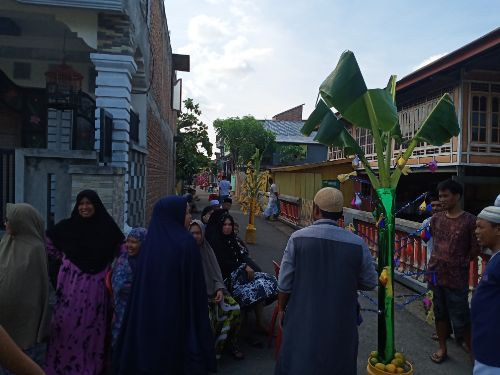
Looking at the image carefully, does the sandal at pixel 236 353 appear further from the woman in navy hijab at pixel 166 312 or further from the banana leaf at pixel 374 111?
the banana leaf at pixel 374 111

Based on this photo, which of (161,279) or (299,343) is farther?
(161,279)

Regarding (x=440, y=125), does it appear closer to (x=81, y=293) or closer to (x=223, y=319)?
(x=223, y=319)

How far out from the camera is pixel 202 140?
28828 mm

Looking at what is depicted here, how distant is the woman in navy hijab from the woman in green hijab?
694 millimetres

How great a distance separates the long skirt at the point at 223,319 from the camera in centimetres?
425

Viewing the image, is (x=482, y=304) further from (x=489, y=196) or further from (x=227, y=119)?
(x=227, y=119)

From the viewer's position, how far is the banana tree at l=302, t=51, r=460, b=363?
3566 mm

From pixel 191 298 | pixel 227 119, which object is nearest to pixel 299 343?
pixel 191 298

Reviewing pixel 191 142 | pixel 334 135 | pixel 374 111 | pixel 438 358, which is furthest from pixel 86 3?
pixel 191 142

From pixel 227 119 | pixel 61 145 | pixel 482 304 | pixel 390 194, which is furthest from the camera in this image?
pixel 227 119

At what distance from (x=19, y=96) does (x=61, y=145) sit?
1.34 meters

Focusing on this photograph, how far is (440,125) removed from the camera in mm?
4102

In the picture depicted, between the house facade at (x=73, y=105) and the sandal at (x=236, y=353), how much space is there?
7.63 ft

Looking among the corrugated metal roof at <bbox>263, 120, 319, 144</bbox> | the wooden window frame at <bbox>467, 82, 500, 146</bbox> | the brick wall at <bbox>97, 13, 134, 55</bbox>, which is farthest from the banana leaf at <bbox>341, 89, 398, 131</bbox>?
the corrugated metal roof at <bbox>263, 120, 319, 144</bbox>
